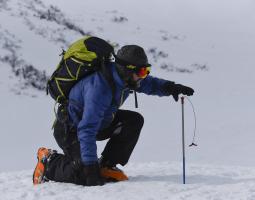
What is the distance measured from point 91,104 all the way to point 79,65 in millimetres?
476

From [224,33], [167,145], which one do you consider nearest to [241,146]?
[167,145]

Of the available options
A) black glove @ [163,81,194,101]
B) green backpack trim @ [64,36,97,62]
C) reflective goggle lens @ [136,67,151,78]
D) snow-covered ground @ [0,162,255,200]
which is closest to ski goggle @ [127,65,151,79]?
reflective goggle lens @ [136,67,151,78]

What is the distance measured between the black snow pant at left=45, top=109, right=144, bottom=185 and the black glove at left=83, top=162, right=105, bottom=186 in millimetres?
368

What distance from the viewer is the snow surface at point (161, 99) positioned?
15.4 ft

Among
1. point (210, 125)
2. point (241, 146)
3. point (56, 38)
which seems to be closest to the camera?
point (241, 146)

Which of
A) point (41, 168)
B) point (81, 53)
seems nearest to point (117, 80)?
point (81, 53)

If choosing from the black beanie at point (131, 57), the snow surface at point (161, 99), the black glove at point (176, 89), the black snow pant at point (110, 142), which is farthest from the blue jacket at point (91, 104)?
the black glove at point (176, 89)

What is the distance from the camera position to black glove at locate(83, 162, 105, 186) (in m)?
4.46

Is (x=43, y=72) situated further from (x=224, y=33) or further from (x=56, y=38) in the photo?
(x=224, y=33)

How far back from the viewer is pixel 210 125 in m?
12.4

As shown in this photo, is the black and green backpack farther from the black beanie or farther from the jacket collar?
the black beanie

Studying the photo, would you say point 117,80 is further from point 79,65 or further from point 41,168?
point 41,168

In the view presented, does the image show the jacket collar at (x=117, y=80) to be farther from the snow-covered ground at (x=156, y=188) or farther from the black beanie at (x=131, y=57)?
the snow-covered ground at (x=156, y=188)

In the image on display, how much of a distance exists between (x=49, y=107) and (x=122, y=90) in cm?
836
